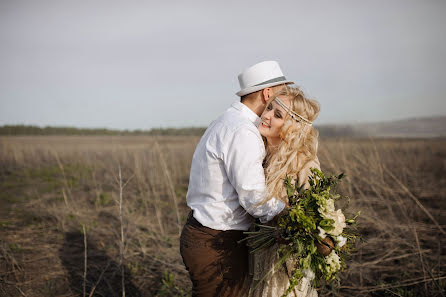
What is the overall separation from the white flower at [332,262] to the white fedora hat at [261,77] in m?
1.23

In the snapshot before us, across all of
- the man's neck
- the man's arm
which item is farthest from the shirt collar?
the man's arm

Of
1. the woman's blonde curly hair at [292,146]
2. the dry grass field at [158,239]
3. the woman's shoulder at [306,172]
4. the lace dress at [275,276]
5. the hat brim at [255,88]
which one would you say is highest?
the hat brim at [255,88]

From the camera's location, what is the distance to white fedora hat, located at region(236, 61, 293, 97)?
2189mm

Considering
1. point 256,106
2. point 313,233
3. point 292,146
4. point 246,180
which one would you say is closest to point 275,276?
point 313,233

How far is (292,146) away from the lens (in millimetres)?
2057

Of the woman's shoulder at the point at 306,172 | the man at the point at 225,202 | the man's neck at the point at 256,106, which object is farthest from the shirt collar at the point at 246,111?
the woman's shoulder at the point at 306,172

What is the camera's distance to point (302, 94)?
2.19 metres

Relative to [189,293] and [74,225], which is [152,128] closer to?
[74,225]

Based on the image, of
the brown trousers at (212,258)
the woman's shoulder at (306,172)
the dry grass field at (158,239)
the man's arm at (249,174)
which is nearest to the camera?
the man's arm at (249,174)

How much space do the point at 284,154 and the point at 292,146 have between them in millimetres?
94

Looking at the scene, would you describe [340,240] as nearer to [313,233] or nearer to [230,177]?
[313,233]

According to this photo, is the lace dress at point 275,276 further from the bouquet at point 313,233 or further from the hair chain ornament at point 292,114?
the hair chain ornament at point 292,114

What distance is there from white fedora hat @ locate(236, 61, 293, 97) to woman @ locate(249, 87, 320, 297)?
0.39 feet

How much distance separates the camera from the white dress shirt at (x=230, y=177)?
5.41 ft
